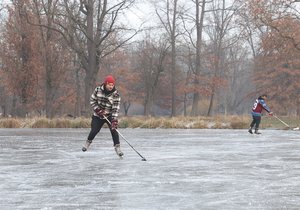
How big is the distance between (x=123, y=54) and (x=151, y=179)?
5581 centimetres

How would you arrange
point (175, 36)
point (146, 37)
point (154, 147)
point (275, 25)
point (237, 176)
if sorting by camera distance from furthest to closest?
point (146, 37) < point (175, 36) < point (275, 25) < point (154, 147) < point (237, 176)

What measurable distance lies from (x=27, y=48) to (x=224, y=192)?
3731 centimetres

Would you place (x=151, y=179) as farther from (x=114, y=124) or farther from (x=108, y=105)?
(x=108, y=105)

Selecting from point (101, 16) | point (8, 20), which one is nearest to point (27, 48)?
point (8, 20)

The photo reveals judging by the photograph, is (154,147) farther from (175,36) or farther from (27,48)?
(175,36)

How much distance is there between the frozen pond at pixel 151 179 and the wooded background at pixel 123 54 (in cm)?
2118

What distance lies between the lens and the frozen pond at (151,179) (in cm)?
660

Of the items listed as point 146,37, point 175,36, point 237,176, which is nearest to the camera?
point 237,176

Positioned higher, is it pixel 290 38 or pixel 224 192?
pixel 290 38

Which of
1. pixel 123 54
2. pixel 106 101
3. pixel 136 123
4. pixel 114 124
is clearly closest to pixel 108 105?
pixel 106 101

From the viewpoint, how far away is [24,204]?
645cm

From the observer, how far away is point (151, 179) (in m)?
8.55

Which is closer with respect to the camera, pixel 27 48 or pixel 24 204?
pixel 24 204

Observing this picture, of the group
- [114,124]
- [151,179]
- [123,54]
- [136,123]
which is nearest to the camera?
[151,179]
